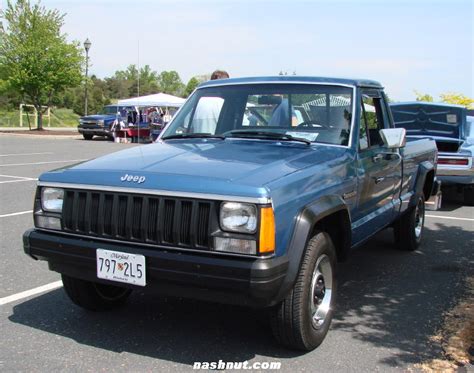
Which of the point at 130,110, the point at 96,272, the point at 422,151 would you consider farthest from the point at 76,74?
the point at 96,272

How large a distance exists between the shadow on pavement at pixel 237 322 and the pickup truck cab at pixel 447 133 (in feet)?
13.7

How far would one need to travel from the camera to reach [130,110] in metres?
26.6

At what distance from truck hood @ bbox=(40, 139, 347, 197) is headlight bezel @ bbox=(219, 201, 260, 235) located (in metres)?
0.06

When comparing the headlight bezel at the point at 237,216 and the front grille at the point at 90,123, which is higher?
the headlight bezel at the point at 237,216

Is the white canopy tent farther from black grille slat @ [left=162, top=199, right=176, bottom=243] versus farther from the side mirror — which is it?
black grille slat @ [left=162, top=199, right=176, bottom=243]

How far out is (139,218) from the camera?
3.06 m

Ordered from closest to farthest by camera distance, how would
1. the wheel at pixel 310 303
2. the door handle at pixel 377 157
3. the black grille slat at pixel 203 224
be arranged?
1. the black grille slat at pixel 203 224
2. the wheel at pixel 310 303
3. the door handle at pixel 377 157

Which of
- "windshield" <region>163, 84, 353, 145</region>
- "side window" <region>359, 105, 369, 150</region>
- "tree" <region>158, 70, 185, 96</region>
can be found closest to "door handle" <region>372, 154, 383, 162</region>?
"side window" <region>359, 105, 369, 150</region>

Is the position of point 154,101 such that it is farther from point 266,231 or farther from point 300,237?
point 266,231

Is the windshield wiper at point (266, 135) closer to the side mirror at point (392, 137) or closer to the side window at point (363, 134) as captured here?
the side window at point (363, 134)

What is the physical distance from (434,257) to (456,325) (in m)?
2.07

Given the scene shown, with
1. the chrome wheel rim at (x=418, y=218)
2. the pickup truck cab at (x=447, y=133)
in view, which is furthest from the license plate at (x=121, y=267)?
the pickup truck cab at (x=447, y=133)

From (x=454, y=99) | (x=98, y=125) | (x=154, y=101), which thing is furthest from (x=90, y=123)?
(x=454, y=99)

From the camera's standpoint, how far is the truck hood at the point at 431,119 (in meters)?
9.64
